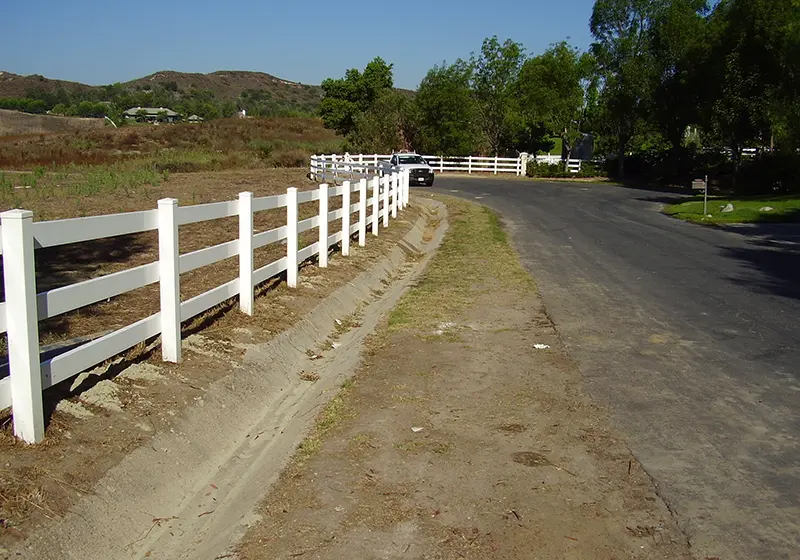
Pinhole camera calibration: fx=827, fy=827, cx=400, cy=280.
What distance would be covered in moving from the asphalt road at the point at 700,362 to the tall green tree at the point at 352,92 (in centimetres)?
6976

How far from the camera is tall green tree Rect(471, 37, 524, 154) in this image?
2373 inches

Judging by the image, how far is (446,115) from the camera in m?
58.3

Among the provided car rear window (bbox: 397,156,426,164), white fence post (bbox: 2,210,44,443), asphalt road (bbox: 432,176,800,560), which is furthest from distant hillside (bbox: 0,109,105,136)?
white fence post (bbox: 2,210,44,443)

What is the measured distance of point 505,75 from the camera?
198 ft

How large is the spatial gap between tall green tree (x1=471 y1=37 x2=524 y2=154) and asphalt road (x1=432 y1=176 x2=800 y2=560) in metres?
42.2

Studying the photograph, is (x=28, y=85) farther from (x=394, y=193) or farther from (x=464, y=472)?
(x=464, y=472)

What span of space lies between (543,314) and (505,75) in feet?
172

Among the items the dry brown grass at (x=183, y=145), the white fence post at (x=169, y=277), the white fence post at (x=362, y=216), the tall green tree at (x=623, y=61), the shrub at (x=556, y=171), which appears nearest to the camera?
the white fence post at (x=169, y=277)

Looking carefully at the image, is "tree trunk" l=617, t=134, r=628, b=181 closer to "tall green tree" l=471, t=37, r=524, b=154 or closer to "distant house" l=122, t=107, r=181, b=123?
"tall green tree" l=471, t=37, r=524, b=154

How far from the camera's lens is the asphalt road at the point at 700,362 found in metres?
4.97

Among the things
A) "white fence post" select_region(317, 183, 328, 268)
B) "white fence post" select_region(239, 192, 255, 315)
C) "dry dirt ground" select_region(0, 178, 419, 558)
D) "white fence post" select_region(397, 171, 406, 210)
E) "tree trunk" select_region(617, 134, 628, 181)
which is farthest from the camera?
"tree trunk" select_region(617, 134, 628, 181)

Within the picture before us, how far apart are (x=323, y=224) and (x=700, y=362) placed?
20.4 feet


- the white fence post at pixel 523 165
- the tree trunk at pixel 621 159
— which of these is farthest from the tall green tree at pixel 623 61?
the white fence post at pixel 523 165

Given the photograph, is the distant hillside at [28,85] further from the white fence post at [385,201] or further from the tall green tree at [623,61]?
the white fence post at [385,201]
